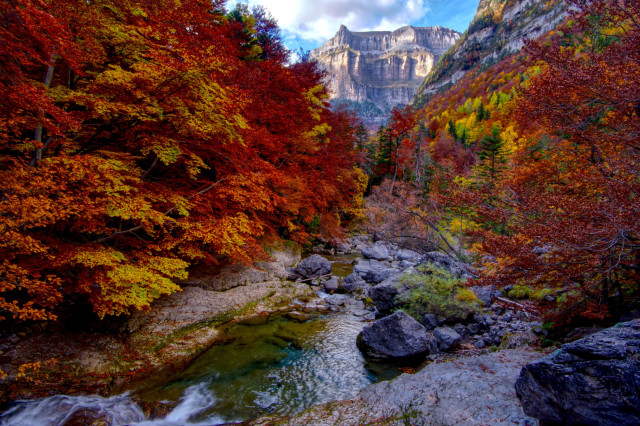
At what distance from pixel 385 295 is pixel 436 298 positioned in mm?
1694

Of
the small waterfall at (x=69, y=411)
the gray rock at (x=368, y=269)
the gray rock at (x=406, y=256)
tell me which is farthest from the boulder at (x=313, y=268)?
the small waterfall at (x=69, y=411)

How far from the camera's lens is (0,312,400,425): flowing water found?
5.00 metres

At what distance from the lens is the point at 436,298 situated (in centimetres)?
881

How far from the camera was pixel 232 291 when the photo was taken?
1058cm

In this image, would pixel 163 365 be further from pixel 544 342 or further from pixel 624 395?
pixel 544 342

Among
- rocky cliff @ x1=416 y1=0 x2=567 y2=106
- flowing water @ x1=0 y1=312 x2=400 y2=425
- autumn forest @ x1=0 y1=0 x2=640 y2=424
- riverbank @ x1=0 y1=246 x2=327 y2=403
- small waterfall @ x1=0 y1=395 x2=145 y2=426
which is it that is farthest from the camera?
rocky cliff @ x1=416 y1=0 x2=567 y2=106

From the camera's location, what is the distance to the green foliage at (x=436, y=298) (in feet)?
28.1

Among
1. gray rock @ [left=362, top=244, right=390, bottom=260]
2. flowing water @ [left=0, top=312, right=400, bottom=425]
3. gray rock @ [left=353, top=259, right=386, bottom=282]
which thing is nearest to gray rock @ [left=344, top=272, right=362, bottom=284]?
gray rock @ [left=353, top=259, right=386, bottom=282]

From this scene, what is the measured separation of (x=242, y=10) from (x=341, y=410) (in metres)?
24.1

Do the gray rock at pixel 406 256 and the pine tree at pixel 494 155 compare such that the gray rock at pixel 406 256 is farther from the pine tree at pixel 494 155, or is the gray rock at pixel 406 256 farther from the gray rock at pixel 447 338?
the pine tree at pixel 494 155

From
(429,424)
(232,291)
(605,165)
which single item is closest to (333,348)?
(429,424)

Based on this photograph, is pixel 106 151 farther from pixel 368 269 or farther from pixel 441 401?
pixel 368 269

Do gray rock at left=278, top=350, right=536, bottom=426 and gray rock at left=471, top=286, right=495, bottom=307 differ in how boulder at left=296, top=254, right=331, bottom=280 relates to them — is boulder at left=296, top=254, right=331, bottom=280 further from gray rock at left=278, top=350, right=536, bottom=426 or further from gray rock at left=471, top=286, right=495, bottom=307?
gray rock at left=278, top=350, right=536, bottom=426

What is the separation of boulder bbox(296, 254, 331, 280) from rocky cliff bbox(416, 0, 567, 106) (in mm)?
105017
